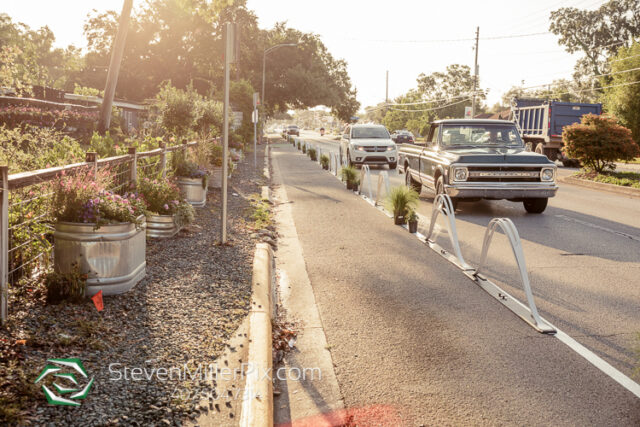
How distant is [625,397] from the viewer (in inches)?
147

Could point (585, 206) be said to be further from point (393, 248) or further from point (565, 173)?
point (565, 173)

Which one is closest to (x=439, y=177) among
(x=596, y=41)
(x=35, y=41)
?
(x=596, y=41)

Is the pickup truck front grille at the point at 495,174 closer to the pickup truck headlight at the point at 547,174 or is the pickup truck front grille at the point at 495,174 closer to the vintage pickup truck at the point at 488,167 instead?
the vintage pickup truck at the point at 488,167

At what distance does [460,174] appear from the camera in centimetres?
1130

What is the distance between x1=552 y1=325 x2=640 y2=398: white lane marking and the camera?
3898 millimetres

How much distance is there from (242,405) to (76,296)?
2123 millimetres

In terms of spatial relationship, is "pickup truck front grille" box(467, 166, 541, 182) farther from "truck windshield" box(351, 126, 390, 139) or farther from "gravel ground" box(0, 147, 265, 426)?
"truck windshield" box(351, 126, 390, 139)

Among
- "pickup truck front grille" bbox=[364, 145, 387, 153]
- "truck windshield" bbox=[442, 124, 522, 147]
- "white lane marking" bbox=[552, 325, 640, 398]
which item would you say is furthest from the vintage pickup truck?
"pickup truck front grille" bbox=[364, 145, 387, 153]

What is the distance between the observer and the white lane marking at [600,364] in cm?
390

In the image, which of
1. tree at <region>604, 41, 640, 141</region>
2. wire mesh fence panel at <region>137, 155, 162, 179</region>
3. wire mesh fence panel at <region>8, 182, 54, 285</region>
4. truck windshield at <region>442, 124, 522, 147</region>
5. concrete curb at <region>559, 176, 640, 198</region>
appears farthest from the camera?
tree at <region>604, 41, 640, 141</region>

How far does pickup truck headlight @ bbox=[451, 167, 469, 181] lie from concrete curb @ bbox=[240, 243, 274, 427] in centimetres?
610

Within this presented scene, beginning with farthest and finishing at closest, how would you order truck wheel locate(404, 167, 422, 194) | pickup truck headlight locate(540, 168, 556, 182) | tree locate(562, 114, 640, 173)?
1. tree locate(562, 114, 640, 173)
2. truck wheel locate(404, 167, 422, 194)
3. pickup truck headlight locate(540, 168, 556, 182)

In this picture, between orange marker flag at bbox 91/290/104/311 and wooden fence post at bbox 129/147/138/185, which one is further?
wooden fence post at bbox 129/147/138/185

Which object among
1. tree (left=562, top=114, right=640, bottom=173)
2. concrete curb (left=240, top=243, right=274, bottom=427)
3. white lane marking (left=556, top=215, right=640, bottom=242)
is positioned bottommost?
concrete curb (left=240, top=243, right=274, bottom=427)
